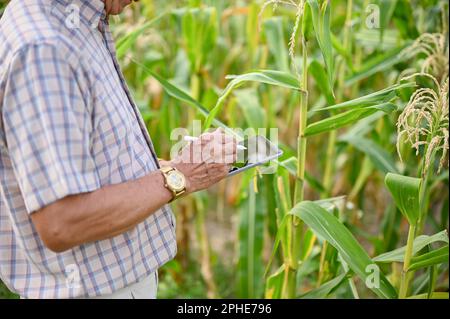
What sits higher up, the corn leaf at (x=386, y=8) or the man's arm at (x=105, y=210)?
the corn leaf at (x=386, y=8)

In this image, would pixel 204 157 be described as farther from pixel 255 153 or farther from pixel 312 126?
pixel 312 126

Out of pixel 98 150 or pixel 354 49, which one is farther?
pixel 354 49

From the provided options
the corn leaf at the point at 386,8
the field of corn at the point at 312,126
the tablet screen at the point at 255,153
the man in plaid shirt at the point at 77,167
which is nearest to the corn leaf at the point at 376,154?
the field of corn at the point at 312,126

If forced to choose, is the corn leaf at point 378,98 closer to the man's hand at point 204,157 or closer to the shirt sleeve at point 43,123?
the man's hand at point 204,157

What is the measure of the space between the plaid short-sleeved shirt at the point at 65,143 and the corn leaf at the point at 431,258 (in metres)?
0.60

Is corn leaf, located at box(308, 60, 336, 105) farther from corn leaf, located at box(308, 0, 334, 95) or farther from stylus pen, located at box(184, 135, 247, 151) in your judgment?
stylus pen, located at box(184, 135, 247, 151)

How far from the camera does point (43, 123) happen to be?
38.6 inches

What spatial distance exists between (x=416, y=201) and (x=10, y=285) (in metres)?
0.81

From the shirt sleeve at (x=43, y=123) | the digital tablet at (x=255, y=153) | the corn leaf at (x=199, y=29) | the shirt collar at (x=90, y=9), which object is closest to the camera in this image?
the shirt sleeve at (x=43, y=123)

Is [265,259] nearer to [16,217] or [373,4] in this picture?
[373,4]

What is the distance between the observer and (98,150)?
1.07 metres

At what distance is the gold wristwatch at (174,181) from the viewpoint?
111cm
